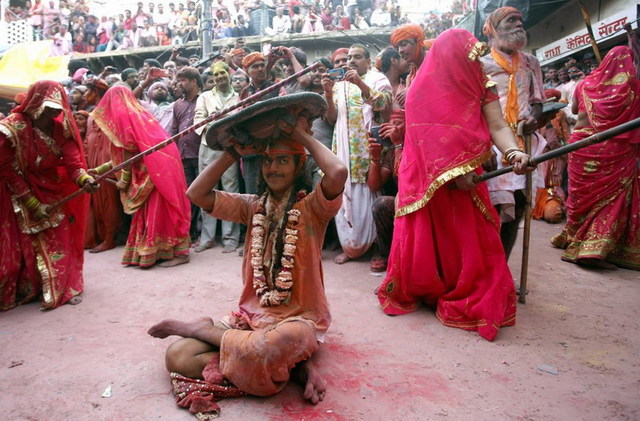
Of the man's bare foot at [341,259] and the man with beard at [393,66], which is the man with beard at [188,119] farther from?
the man with beard at [393,66]

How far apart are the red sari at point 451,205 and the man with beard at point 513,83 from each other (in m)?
0.56

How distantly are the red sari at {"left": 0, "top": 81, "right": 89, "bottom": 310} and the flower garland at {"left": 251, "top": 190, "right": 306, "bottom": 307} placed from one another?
2.27 m

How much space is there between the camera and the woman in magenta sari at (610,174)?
16.0 feet

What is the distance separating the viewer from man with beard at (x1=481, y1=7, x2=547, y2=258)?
3.95m

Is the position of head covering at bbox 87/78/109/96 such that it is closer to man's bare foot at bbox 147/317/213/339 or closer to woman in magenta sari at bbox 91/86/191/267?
woman in magenta sari at bbox 91/86/191/267

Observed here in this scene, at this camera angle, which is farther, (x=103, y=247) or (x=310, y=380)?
(x=103, y=247)

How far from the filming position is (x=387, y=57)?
5.61 metres

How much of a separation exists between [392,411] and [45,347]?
2.52 m

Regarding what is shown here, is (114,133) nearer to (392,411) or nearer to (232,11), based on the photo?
(392,411)

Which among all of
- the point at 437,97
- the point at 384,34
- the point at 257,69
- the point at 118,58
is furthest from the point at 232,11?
the point at 437,97

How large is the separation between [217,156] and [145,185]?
1088 mm

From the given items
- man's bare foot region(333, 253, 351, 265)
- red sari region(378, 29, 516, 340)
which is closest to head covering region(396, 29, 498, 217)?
red sari region(378, 29, 516, 340)

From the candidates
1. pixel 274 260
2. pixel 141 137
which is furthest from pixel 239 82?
pixel 274 260

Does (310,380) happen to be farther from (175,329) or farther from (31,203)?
(31,203)
